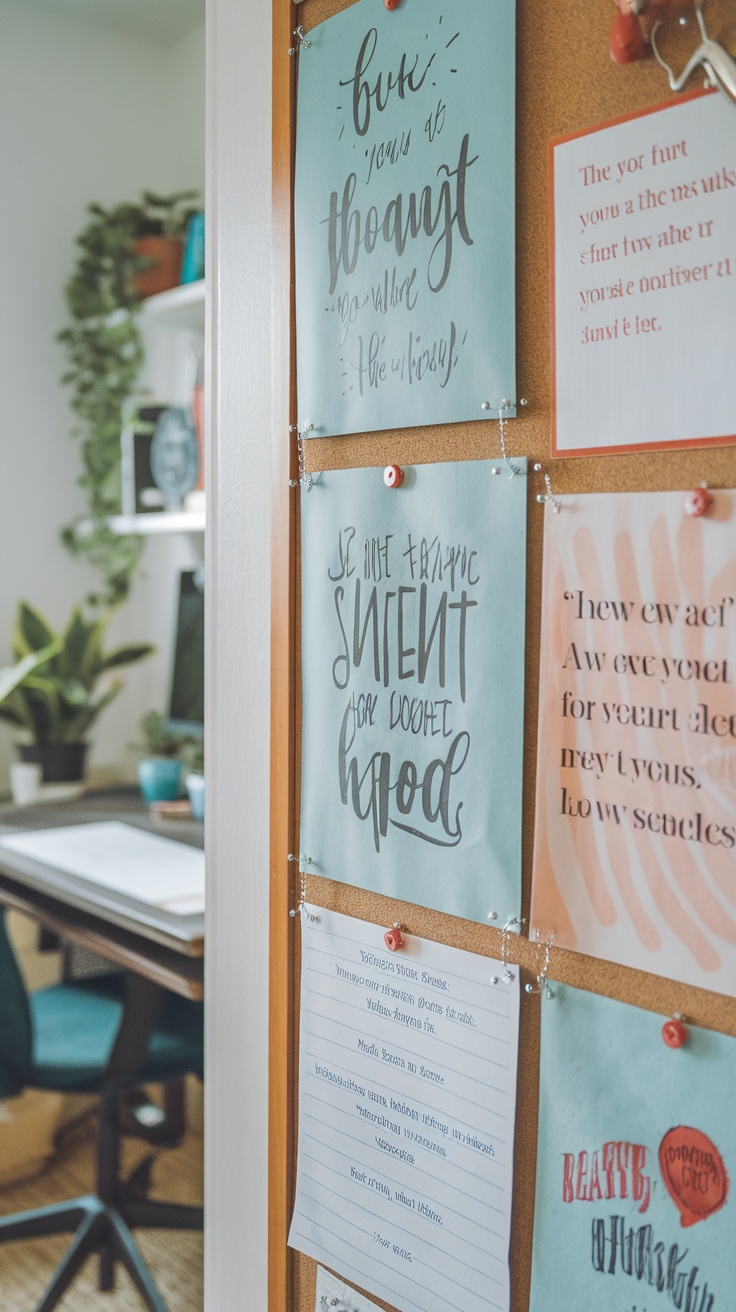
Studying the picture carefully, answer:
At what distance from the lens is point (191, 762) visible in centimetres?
260

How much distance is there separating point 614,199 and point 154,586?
2346 mm

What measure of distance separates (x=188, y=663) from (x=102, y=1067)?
90cm

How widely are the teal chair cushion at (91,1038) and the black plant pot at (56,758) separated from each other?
1.92 feet

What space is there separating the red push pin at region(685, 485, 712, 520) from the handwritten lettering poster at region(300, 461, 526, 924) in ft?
0.45

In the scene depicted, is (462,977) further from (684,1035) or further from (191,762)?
(191,762)

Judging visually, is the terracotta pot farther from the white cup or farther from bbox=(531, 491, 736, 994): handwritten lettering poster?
bbox=(531, 491, 736, 994): handwritten lettering poster

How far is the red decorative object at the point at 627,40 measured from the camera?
0.67 m

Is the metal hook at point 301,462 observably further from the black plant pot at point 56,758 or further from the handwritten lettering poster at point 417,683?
the black plant pot at point 56,758

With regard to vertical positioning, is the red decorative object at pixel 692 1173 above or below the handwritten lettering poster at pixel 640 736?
below

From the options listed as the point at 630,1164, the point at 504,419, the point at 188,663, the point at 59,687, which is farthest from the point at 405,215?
the point at 59,687

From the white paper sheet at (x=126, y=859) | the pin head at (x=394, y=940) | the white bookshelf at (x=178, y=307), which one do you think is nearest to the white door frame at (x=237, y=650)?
the pin head at (x=394, y=940)

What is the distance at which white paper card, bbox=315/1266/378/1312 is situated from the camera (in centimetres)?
93

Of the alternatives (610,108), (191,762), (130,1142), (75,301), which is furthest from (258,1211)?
(75,301)

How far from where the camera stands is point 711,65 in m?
0.62
